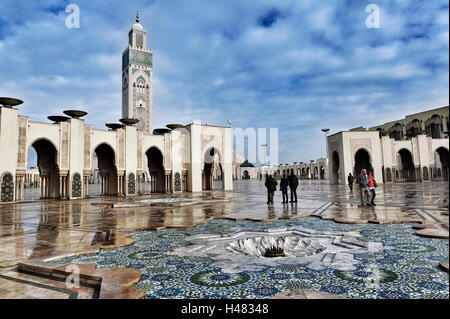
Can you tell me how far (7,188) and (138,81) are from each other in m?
40.2

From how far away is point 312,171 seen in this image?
44.9 m

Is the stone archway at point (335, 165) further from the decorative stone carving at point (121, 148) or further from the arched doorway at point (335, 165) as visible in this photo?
the decorative stone carving at point (121, 148)

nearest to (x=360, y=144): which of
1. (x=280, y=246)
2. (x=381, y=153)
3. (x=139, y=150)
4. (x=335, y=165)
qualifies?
(x=381, y=153)

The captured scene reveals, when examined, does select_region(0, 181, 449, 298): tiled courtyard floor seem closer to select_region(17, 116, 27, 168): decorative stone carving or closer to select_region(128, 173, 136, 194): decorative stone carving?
select_region(17, 116, 27, 168): decorative stone carving

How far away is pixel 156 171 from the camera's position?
60.3ft

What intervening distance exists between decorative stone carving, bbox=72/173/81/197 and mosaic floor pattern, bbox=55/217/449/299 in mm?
11814

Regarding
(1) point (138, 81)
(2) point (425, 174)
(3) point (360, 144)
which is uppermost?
(1) point (138, 81)

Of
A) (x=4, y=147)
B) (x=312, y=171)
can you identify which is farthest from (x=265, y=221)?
(x=312, y=171)

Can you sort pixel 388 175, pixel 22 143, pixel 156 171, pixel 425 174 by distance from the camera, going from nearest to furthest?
1. pixel 22 143
2. pixel 156 171
3. pixel 388 175
4. pixel 425 174

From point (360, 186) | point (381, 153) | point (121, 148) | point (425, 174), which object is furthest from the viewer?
point (425, 174)

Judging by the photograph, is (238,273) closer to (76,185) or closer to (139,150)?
(76,185)

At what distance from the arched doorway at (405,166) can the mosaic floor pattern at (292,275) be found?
23498 mm
